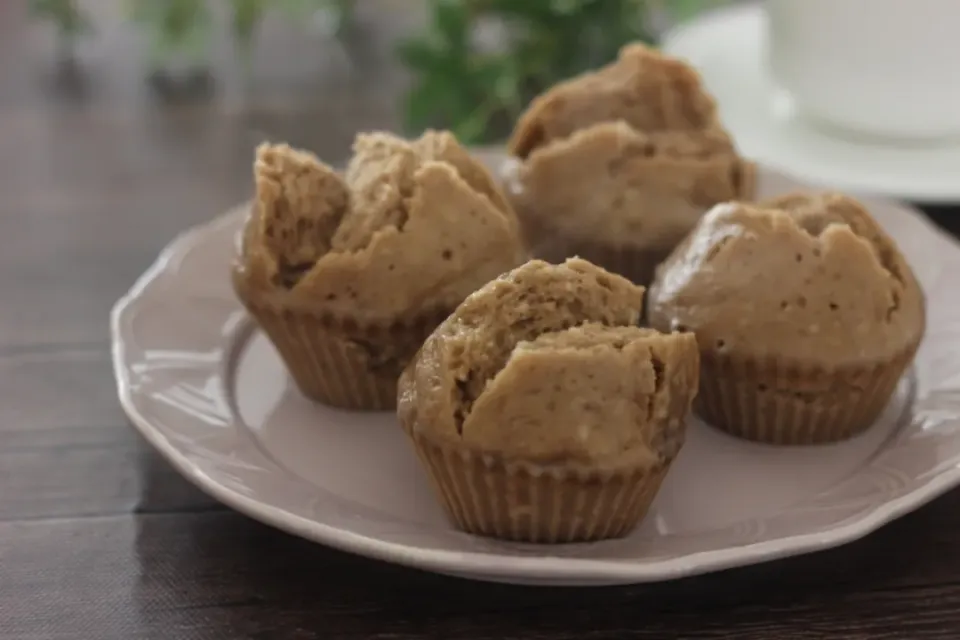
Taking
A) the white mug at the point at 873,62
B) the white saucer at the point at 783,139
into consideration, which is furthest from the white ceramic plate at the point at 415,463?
the white mug at the point at 873,62

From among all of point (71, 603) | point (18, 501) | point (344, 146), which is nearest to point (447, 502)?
point (71, 603)

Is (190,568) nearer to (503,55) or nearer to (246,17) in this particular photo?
(503,55)

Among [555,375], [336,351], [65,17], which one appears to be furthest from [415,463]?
[65,17]

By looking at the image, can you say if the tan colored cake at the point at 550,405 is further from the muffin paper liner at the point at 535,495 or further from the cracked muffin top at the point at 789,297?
the cracked muffin top at the point at 789,297

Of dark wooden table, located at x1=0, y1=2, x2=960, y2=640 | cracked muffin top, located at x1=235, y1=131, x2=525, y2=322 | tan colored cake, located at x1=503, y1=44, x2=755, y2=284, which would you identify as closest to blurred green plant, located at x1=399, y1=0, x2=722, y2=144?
tan colored cake, located at x1=503, y1=44, x2=755, y2=284

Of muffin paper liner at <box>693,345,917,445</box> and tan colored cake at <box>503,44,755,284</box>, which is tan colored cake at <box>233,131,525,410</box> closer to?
tan colored cake at <box>503,44,755,284</box>
